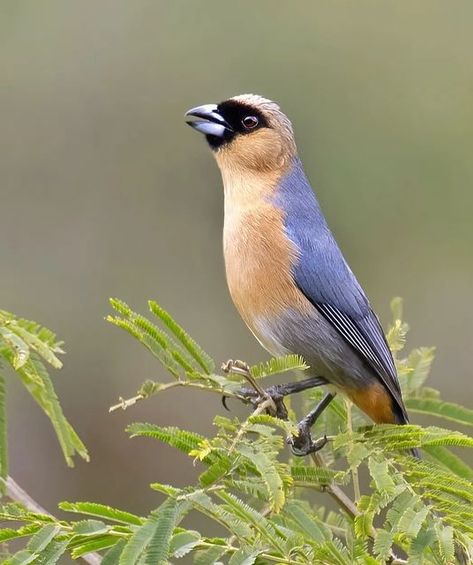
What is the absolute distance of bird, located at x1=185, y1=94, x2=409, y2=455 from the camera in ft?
15.8

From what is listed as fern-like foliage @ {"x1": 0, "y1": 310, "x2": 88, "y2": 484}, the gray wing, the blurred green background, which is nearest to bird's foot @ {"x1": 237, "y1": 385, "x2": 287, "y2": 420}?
fern-like foliage @ {"x1": 0, "y1": 310, "x2": 88, "y2": 484}

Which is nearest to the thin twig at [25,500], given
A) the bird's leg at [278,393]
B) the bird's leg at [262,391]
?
the bird's leg at [262,391]

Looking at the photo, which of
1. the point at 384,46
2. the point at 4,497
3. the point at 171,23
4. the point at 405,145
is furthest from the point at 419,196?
the point at 4,497

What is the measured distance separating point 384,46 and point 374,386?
6.00m

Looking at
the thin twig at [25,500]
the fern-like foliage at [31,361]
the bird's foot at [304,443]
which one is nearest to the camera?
the thin twig at [25,500]

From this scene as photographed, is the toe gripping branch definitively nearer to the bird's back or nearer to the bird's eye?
the bird's back

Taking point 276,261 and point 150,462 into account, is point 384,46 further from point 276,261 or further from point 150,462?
point 276,261

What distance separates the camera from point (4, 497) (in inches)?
148

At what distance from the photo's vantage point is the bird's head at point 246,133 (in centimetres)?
551

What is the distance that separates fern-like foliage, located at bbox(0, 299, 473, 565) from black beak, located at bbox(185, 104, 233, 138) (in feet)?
6.17

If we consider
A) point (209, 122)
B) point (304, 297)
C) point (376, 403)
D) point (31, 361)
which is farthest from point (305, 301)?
point (31, 361)

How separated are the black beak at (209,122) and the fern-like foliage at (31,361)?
6.44 feet

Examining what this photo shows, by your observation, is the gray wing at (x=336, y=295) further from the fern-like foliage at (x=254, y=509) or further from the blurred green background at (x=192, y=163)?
the blurred green background at (x=192, y=163)

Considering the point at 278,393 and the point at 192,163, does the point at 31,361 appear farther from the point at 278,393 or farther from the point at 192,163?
the point at 192,163
